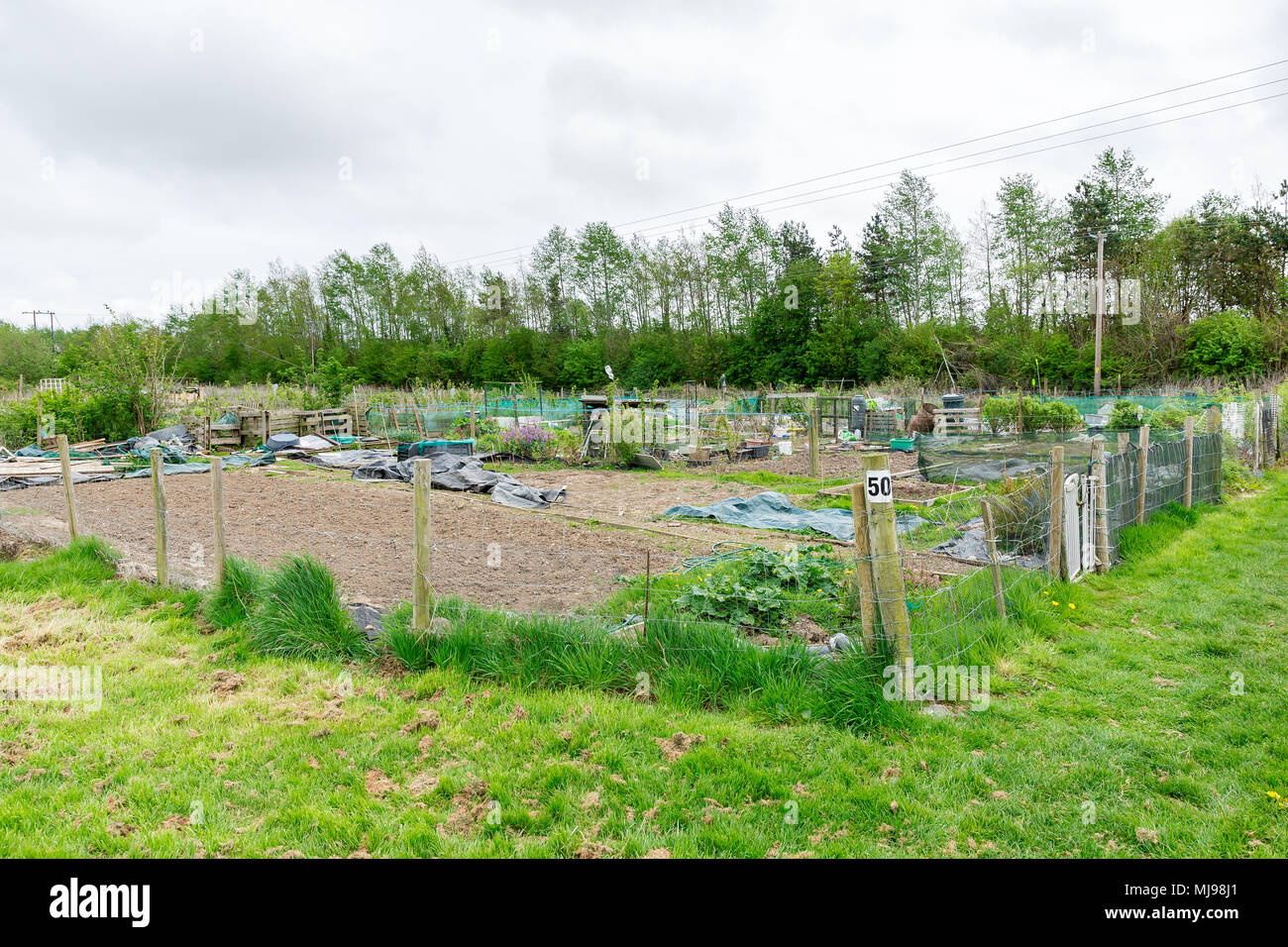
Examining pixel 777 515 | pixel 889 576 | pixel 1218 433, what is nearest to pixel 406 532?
pixel 777 515

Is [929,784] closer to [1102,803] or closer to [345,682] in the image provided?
[1102,803]

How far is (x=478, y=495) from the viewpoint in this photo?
13.5 m

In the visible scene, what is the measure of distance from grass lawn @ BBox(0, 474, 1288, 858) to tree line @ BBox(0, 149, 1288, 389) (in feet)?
85.5

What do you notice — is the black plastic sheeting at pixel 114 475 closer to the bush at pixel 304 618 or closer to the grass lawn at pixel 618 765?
the bush at pixel 304 618

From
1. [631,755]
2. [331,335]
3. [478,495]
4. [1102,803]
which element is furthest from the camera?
[331,335]

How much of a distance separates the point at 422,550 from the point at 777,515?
646cm

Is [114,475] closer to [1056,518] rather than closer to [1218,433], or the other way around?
[1056,518]

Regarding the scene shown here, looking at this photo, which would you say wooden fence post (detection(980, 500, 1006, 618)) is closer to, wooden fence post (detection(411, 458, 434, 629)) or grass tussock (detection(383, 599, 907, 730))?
grass tussock (detection(383, 599, 907, 730))

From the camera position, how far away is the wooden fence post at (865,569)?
4.08m

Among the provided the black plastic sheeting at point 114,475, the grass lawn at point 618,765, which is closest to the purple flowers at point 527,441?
the black plastic sheeting at point 114,475

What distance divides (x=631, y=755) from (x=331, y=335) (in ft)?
235

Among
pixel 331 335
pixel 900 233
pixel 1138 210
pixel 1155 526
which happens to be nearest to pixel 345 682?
pixel 1155 526

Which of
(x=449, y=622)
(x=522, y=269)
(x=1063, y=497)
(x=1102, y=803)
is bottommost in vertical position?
(x=1102, y=803)

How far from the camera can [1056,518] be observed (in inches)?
255
